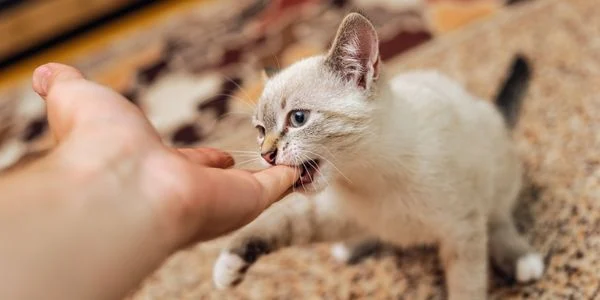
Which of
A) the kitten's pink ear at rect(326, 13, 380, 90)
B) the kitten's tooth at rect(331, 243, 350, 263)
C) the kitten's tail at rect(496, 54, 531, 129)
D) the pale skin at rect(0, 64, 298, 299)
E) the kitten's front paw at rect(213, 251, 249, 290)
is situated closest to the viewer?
the pale skin at rect(0, 64, 298, 299)

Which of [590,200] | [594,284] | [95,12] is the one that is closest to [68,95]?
[594,284]

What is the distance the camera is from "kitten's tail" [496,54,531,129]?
5.51 ft

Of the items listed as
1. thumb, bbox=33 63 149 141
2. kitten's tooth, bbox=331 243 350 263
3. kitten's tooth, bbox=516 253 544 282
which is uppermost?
thumb, bbox=33 63 149 141

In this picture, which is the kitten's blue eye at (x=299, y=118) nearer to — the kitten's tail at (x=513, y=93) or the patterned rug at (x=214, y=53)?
the kitten's tail at (x=513, y=93)

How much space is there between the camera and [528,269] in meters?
1.35

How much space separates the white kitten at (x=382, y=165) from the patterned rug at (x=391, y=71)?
0.37ft

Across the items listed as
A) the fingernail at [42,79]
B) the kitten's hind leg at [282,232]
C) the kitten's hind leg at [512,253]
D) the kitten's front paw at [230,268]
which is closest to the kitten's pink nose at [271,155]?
the kitten's hind leg at [282,232]

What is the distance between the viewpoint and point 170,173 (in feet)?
2.57

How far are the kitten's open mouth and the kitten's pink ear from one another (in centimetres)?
19

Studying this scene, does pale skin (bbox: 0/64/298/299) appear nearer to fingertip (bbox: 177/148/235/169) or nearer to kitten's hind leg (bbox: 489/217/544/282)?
fingertip (bbox: 177/148/235/169)

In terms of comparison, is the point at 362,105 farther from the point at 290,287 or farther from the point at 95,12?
the point at 95,12

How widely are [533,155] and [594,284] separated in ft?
1.62

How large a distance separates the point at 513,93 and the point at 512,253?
54 centimetres

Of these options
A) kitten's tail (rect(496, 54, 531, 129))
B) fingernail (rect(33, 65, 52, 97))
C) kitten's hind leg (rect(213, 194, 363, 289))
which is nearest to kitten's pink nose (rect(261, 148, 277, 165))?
kitten's hind leg (rect(213, 194, 363, 289))
